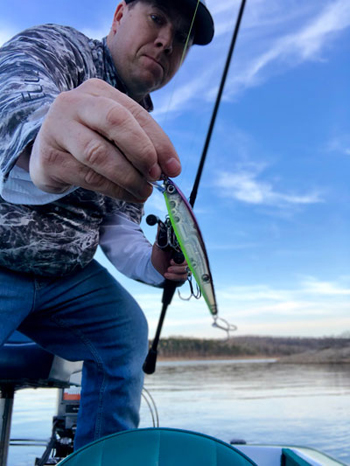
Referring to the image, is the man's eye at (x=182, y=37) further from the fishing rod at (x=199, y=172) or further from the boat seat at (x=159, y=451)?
the boat seat at (x=159, y=451)

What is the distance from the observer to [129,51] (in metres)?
1.38

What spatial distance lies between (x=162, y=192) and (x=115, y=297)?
0.80m

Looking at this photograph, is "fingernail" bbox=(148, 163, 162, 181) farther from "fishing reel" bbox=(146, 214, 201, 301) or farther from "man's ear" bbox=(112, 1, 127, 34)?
"man's ear" bbox=(112, 1, 127, 34)

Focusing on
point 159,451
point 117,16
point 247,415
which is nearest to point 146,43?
point 117,16

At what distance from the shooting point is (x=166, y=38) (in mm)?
1341

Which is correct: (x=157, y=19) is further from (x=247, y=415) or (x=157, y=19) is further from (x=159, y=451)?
(x=247, y=415)

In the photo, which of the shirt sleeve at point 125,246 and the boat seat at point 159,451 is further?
the shirt sleeve at point 125,246

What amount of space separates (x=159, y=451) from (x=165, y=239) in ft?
1.92

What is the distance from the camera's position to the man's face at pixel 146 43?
1346 mm

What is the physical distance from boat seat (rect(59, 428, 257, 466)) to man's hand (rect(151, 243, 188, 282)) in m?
0.54

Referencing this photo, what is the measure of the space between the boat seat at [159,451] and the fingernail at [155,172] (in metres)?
0.52

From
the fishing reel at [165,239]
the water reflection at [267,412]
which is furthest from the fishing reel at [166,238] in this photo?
the water reflection at [267,412]

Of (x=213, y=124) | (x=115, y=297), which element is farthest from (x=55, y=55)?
(x=213, y=124)

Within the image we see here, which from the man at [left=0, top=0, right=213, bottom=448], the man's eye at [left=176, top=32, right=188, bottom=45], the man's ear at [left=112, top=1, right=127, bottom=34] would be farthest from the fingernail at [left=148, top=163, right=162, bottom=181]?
the man's ear at [left=112, top=1, right=127, bottom=34]
